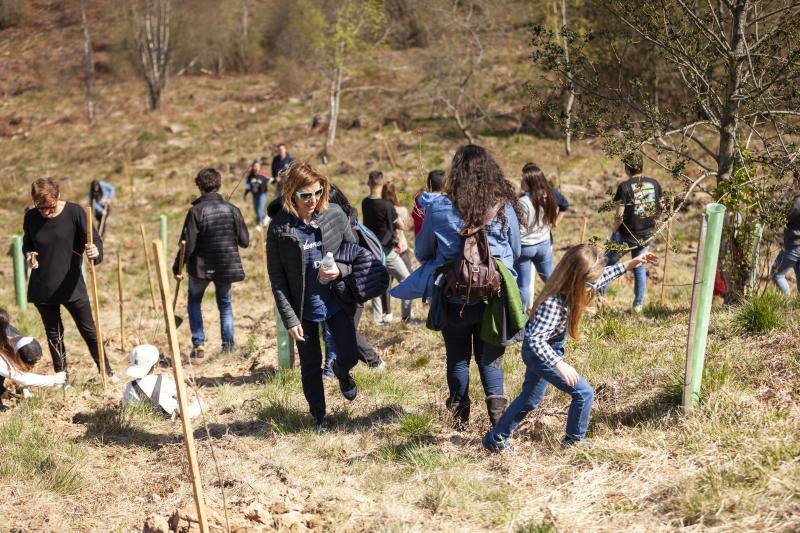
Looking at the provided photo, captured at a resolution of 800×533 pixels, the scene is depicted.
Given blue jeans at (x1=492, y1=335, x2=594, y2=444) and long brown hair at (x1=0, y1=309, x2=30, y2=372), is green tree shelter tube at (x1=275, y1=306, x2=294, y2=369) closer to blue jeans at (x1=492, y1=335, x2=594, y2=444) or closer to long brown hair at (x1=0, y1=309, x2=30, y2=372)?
long brown hair at (x1=0, y1=309, x2=30, y2=372)

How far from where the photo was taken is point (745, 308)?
5758 mm

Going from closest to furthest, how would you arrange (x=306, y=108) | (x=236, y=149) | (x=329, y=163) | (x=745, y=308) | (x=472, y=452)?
(x=472, y=452), (x=745, y=308), (x=329, y=163), (x=236, y=149), (x=306, y=108)

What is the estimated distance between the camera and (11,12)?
40.5 metres

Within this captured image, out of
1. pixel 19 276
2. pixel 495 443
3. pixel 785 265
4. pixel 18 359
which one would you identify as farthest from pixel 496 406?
pixel 19 276

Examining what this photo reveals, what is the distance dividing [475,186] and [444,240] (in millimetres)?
356

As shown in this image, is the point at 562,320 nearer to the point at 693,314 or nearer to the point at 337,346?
the point at 693,314

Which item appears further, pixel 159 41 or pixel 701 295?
pixel 159 41

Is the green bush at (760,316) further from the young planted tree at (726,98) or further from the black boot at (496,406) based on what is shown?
the black boot at (496,406)

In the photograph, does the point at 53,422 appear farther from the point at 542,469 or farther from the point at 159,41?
the point at 159,41

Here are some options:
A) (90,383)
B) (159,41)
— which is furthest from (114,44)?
(90,383)

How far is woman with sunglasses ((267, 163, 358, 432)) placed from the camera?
4762 millimetres

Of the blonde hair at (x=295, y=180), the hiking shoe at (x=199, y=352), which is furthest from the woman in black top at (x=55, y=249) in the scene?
the blonde hair at (x=295, y=180)

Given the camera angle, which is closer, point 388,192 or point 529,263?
point 529,263

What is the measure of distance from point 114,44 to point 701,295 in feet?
127
